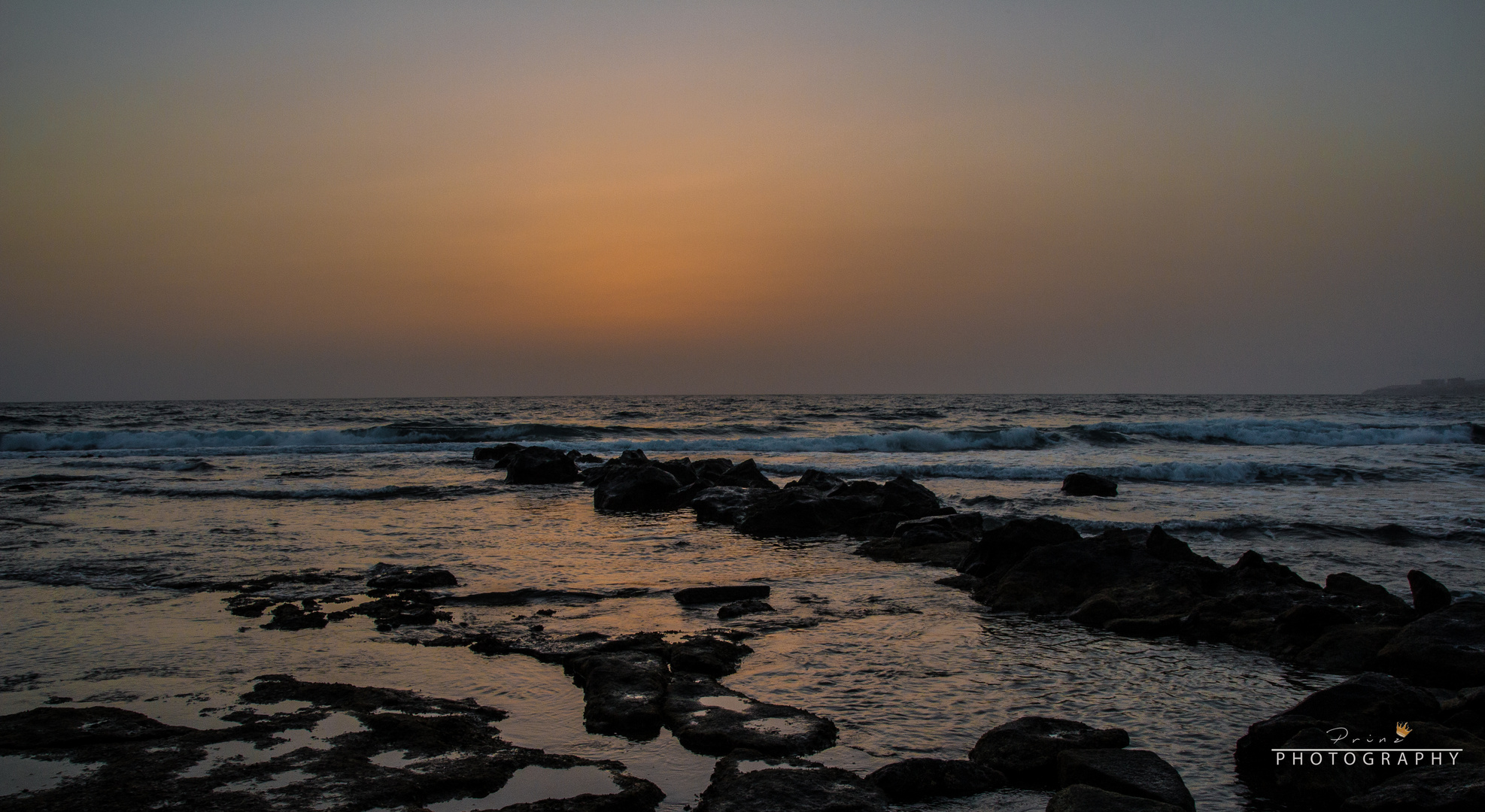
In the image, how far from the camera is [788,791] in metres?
3.70

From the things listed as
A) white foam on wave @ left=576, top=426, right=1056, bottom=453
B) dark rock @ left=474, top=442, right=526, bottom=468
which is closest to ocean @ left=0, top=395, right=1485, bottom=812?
dark rock @ left=474, top=442, right=526, bottom=468

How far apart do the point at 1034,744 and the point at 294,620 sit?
5.89 metres

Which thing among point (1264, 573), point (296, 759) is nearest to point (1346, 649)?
point (1264, 573)

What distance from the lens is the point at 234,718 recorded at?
4.62 meters

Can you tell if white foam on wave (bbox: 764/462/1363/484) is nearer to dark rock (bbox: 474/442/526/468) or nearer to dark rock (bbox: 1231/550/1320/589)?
dark rock (bbox: 474/442/526/468)

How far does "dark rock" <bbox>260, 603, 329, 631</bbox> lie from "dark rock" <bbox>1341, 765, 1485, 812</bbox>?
6969 mm

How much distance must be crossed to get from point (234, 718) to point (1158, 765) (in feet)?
15.8

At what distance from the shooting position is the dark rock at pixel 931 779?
382 cm

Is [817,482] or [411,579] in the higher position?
[817,482]

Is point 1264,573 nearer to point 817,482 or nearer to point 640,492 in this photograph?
point 817,482

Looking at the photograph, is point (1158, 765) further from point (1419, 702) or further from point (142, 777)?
point (142, 777)

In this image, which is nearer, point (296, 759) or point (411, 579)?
point (296, 759)

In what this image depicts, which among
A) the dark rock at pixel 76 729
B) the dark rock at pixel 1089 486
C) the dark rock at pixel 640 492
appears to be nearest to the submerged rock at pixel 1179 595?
the dark rock at pixel 76 729

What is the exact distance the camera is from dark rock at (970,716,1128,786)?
13.3 feet
